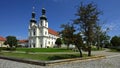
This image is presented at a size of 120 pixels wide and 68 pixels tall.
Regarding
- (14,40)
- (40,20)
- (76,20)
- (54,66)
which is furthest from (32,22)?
(54,66)

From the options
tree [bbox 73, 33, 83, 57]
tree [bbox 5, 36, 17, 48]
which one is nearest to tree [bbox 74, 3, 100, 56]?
tree [bbox 73, 33, 83, 57]

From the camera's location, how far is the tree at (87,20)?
78.1 ft

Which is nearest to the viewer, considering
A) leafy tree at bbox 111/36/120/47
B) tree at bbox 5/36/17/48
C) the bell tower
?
leafy tree at bbox 111/36/120/47

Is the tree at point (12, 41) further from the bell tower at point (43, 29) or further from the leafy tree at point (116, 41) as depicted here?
the leafy tree at point (116, 41)

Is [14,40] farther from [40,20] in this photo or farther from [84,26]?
[84,26]

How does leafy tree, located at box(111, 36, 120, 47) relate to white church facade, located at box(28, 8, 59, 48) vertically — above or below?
below

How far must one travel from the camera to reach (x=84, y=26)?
944 inches

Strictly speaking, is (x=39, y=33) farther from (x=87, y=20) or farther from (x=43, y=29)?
(x=87, y=20)

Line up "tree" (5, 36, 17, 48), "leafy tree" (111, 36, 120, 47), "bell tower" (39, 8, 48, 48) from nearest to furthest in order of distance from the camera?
Result: 1. "leafy tree" (111, 36, 120, 47)
2. "tree" (5, 36, 17, 48)
3. "bell tower" (39, 8, 48, 48)

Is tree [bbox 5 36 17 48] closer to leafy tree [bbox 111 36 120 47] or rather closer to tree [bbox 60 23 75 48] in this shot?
leafy tree [bbox 111 36 120 47]

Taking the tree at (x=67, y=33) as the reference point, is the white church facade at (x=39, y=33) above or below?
above

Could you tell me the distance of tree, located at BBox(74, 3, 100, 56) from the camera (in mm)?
23792

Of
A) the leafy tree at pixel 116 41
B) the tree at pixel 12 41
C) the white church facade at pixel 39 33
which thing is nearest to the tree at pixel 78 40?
the leafy tree at pixel 116 41

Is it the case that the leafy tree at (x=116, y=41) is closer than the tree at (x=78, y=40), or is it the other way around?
the tree at (x=78, y=40)
